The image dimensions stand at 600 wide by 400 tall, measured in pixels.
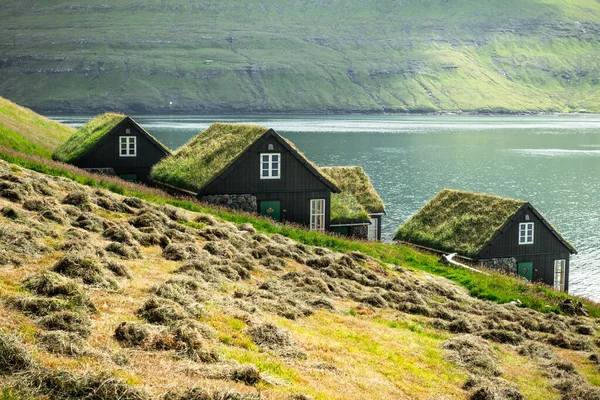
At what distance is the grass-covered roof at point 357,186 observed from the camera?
194 ft

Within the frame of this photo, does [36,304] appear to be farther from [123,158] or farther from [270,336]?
[123,158]

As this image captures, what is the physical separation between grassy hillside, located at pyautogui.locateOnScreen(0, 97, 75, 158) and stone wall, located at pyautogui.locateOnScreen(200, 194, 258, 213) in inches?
650

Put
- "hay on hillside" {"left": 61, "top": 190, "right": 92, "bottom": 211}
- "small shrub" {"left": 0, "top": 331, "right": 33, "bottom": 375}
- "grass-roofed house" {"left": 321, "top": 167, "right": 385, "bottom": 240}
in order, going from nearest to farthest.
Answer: "small shrub" {"left": 0, "top": 331, "right": 33, "bottom": 375}, "hay on hillside" {"left": 61, "top": 190, "right": 92, "bottom": 211}, "grass-roofed house" {"left": 321, "top": 167, "right": 385, "bottom": 240}

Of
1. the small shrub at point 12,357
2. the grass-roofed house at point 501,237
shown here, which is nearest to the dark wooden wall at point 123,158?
the grass-roofed house at point 501,237

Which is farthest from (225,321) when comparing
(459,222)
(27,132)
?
(27,132)

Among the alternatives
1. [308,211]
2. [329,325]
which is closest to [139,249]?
[329,325]

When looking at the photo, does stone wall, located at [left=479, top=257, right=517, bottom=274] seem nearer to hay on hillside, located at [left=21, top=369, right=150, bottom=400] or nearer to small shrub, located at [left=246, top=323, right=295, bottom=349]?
small shrub, located at [left=246, top=323, right=295, bottom=349]

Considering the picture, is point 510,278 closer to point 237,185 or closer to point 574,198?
point 237,185

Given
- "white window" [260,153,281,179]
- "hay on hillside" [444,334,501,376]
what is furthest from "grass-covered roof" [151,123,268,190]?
"hay on hillside" [444,334,501,376]

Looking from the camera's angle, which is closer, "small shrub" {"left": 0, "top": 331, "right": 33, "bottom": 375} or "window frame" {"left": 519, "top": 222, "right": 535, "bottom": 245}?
"small shrub" {"left": 0, "top": 331, "right": 33, "bottom": 375}

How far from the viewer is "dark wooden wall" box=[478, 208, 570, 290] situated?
49250 millimetres

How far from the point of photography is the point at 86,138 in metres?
64.6

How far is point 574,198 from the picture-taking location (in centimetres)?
11425

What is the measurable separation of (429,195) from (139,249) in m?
83.5
